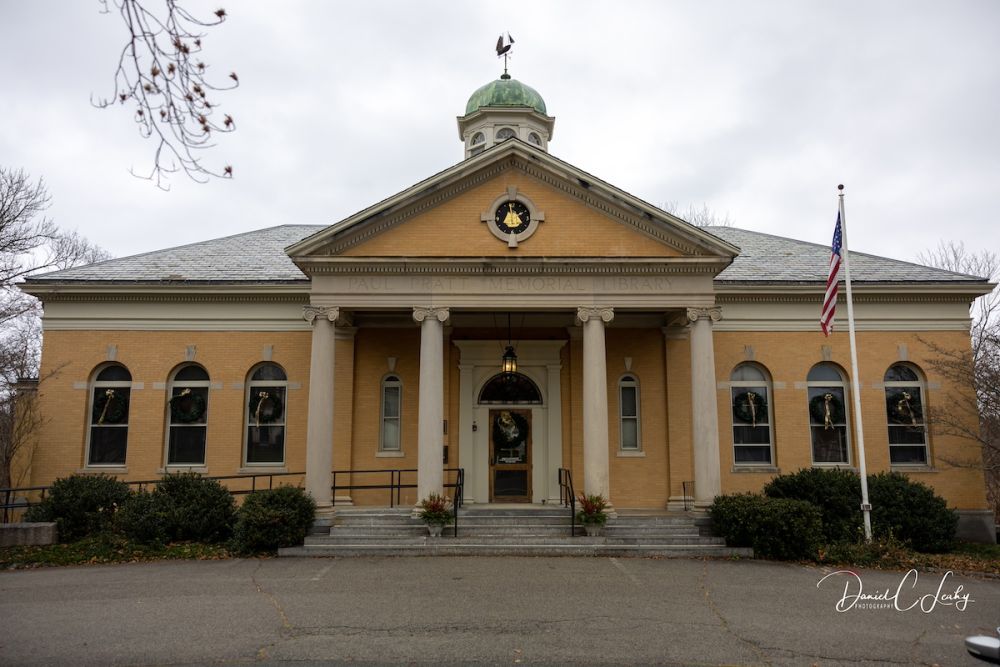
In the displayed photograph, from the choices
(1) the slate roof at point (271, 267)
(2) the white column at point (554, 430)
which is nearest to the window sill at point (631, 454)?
(2) the white column at point (554, 430)

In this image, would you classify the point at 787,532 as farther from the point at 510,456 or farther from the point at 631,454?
the point at 510,456

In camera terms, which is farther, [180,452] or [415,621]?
[180,452]

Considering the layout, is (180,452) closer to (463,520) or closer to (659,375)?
(463,520)

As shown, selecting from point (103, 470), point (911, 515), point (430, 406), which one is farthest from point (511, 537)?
point (103, 470)

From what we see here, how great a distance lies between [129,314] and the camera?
735 inches

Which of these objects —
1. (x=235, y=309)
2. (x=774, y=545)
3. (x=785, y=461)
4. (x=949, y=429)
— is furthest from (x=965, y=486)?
(x=235, y=309)

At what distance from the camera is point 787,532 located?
13297 millimetres

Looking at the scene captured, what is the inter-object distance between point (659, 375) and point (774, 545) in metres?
5.96

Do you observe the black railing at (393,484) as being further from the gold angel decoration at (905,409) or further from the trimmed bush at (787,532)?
the gold angel decoration at (905,409)

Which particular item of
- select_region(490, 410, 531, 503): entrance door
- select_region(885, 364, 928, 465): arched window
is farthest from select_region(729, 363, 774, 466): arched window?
select_region(490, 410, 531, 503): entrance door

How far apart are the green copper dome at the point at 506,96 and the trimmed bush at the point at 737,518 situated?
16.2 meters

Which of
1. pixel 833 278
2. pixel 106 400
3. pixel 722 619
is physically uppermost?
pixel 833 278

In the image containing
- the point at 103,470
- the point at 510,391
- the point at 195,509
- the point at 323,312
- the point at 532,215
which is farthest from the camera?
the point at 510,391

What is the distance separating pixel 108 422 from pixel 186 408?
6.72 feet
